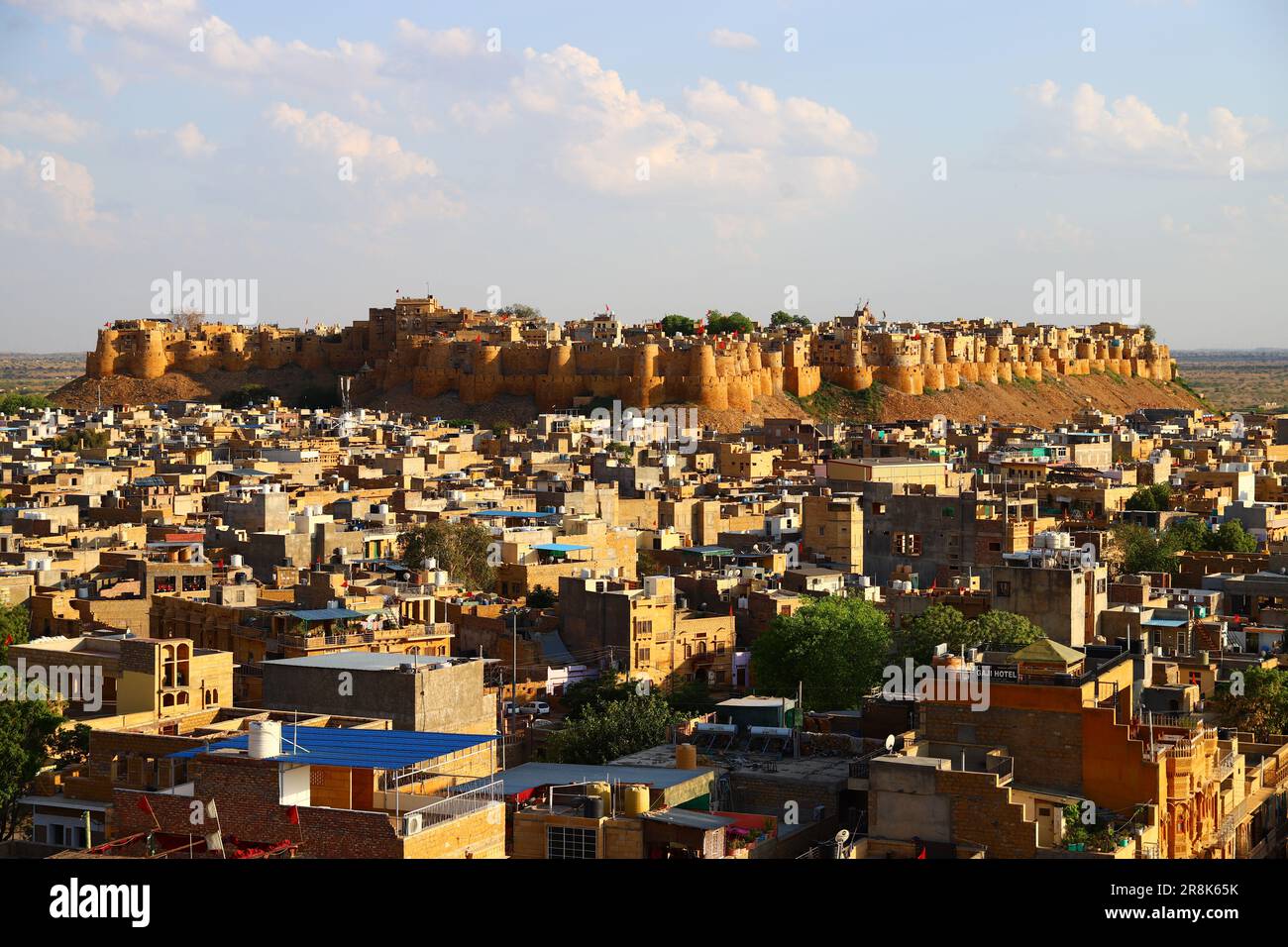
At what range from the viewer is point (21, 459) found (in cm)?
5725

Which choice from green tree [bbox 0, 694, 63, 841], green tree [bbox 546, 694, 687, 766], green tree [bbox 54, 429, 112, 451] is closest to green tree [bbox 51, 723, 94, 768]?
green tree [bbox 0, 694, 63, 841]

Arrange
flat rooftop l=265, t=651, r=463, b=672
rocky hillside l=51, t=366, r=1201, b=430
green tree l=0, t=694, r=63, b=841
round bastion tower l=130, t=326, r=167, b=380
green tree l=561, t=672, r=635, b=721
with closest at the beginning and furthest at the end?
1. green tree l=0, t=694, r=63, b=841
2. flat rooftop l=265, t=651, r=463, b=672
3. green tree l=561, t=672, r=635, b=721
4. rocky hillside l=51, t=366, r=1201, b=430
5. round bastion tower l=130, t=326, r=167, b=380

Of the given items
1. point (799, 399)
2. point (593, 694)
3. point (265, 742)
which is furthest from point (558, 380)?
point (265, 742)

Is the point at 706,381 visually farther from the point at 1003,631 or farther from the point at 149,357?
the point at 1003,631

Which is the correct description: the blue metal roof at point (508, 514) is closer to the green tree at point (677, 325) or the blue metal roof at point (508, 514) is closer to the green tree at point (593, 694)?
the green tree at point (593, 694)

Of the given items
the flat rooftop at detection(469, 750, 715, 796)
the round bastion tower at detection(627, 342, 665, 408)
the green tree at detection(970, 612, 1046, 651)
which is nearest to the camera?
the flat rooftop at detection(469, 750, 715, 796)

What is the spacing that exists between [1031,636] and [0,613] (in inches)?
542

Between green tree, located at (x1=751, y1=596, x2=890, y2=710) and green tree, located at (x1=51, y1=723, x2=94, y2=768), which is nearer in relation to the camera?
green tree, located at (x1=51, y1=723, x2=94, y2=768)

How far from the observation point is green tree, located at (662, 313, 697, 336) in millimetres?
123438

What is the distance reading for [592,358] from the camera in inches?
3856

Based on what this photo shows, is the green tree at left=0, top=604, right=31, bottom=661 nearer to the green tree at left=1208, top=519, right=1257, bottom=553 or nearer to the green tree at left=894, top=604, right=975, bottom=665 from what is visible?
the green tree at left=894, top=604, right=975, bottom=665

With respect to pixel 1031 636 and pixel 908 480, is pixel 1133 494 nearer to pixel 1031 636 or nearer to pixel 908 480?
pixel 908 480

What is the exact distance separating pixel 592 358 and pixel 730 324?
26358 millimetres

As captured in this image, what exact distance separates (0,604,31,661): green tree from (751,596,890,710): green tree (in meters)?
9.77
